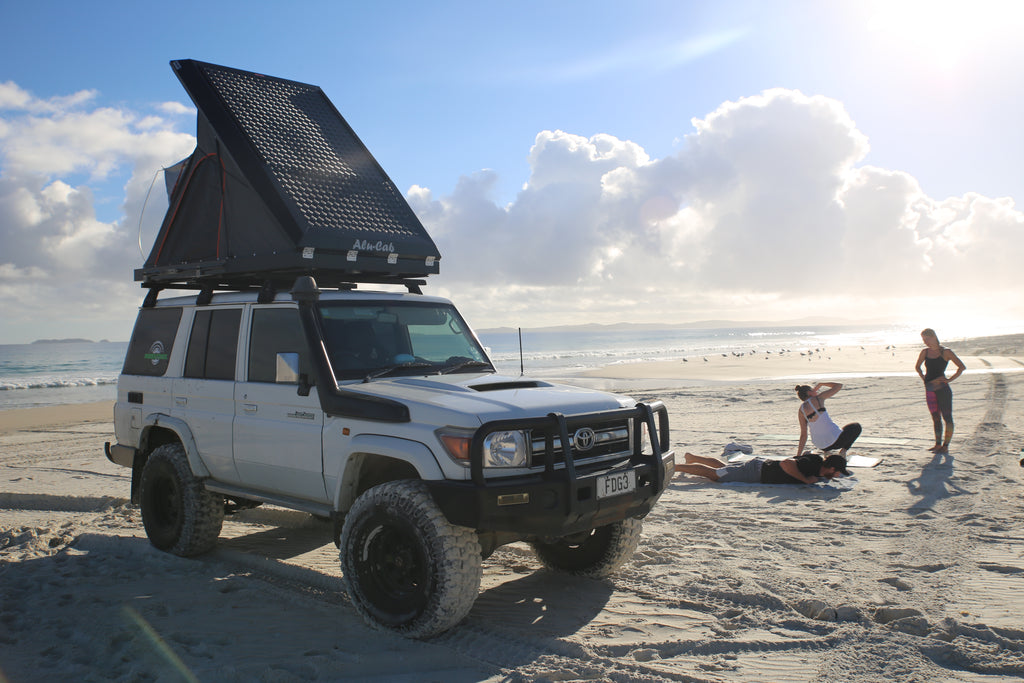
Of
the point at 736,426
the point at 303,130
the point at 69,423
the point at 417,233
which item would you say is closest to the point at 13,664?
the point at 417,233

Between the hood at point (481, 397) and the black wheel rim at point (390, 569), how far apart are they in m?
0.71

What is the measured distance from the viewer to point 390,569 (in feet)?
14.5

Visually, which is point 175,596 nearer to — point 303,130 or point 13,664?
point 13,664

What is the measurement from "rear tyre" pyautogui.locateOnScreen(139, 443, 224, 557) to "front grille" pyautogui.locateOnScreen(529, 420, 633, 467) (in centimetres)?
310

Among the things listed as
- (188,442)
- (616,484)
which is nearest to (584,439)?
(616,484)

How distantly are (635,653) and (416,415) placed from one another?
5.93ft

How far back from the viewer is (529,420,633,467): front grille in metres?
4.25

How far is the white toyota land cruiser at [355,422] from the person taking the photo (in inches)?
162

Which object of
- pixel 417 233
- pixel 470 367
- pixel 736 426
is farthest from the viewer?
pixel 736 426

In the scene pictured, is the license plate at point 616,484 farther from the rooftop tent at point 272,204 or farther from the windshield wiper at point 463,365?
the rooftop tent at point 272,204

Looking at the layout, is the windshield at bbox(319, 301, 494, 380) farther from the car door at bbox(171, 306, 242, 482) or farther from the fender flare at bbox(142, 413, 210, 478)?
the fender flare at bbox(142, 413, 210, 478)

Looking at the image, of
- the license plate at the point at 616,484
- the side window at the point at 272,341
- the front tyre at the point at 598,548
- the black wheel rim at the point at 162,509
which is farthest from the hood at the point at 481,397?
the black wheel rim at the point at 162,509

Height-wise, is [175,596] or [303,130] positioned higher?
[303,130]

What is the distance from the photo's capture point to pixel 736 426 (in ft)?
44.8
